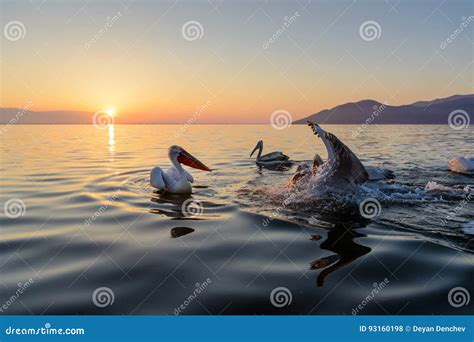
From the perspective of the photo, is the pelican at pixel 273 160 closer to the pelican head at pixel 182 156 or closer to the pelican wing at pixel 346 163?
the pelican head at pixel 182 156

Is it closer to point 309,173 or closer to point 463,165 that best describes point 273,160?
point 309,173

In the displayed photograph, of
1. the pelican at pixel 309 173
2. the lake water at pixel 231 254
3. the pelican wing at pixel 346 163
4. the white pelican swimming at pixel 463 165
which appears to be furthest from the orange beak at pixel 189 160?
the white pelican swimming at pixel 463 165

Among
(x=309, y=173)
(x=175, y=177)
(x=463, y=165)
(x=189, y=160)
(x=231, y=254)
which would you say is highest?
(x=189, y=160)

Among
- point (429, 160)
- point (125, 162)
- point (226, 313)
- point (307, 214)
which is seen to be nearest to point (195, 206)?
point (307, 214)

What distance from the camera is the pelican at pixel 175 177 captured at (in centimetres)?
1173

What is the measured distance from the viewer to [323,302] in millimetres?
4910

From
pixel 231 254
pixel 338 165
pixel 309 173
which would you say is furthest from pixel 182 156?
pixel 231 254

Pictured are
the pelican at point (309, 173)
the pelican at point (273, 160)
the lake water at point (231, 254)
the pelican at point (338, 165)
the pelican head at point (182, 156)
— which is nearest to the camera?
the lake water at point (231, 254)

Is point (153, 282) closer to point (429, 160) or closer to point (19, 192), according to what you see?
point (19, 192)

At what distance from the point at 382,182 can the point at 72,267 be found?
963cm

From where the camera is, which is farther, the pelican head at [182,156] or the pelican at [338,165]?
the pelican head at [182,156]

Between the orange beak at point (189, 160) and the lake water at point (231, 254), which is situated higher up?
the orange beak at point (189, 160)

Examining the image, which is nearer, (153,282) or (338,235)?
(153,282)

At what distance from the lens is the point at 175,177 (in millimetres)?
12078
